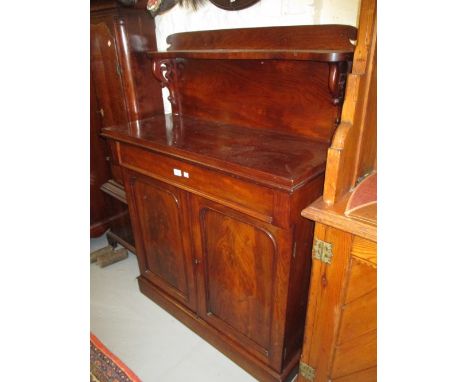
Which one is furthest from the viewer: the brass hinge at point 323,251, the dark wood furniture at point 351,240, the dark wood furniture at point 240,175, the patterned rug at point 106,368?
the patterned rug at point 106,368

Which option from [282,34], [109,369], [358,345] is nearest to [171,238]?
[109,369]

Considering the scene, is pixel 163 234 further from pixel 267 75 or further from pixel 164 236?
pixel 267 75

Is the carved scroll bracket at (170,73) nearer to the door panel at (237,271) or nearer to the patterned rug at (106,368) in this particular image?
the door panel at (237,271)

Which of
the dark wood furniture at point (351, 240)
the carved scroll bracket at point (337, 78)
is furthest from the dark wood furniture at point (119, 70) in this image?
the dark wood furniture at point (351, 240)

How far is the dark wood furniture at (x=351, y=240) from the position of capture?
2.78ft

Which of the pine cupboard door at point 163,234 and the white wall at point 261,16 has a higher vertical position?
the white wall at point 261,16

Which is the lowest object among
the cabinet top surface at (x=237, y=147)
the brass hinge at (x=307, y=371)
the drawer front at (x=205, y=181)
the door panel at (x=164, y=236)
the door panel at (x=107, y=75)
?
the brass hinge at (x=307, y=371)

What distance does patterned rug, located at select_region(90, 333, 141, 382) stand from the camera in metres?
1.35

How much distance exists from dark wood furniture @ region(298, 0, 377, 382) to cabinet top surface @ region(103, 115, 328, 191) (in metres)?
0.12

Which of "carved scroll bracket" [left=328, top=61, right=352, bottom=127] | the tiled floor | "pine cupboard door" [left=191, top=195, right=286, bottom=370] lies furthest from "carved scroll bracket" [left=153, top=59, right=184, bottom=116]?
the tiled floor

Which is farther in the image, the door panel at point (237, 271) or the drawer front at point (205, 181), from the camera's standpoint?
the door panel at point (237, 271)
